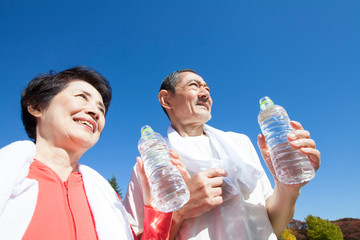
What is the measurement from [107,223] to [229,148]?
1.59m

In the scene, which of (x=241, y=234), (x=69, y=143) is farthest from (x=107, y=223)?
(x=241, y=234)

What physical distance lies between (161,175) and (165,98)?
1.56 metres

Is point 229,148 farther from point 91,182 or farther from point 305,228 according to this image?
point 305,228

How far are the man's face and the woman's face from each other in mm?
1106

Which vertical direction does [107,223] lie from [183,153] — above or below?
below

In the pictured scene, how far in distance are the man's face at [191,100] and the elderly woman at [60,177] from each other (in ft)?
3.57

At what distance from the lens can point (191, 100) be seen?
3.04 m

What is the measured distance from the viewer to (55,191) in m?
1.83

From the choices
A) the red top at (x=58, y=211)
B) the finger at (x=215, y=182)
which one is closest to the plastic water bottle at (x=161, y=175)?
the finger at (x=215, y=182)

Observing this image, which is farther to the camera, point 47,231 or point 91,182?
point 91,182

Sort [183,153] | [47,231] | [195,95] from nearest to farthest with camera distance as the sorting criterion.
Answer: [47,231]
[183,153]
[195,95]

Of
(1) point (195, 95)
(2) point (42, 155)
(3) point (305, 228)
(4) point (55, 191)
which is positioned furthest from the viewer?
(3) point (305, 228)

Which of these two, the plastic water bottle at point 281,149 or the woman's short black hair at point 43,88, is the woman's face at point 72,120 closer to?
the woman's short black hair at point 43,88

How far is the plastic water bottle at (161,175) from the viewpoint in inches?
77.6
